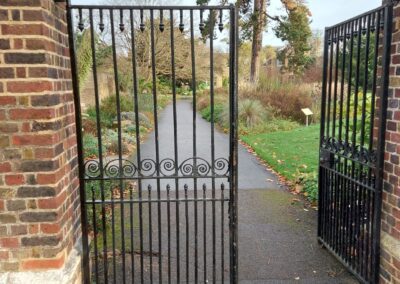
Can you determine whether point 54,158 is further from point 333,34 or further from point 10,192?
A: point 333,34

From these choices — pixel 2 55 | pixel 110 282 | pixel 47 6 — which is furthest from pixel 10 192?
pixel 110 282

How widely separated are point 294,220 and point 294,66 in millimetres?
16875

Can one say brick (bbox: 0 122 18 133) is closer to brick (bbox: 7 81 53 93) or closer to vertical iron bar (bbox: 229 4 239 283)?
brick (bbox: 7 81 53 93)

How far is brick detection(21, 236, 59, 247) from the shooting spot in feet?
8.38

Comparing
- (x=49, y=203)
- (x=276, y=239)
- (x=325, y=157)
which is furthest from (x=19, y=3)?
(x=276, y=239)

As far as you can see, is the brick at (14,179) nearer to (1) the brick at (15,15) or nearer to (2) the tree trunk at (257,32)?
(1) the brick at (15,15)

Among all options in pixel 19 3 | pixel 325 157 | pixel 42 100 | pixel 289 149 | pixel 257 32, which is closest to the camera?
pixel 19 3

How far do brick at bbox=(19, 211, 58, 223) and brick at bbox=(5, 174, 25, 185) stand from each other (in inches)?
8.6

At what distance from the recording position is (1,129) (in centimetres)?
242

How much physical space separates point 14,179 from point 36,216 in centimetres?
28

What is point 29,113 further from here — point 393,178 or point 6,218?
point 393,178

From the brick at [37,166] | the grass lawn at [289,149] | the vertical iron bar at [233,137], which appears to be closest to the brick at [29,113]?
the brick at [37,166]

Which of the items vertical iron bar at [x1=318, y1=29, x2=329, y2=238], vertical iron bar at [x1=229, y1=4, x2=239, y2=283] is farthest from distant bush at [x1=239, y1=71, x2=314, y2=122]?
vertical iron bar at [x1=229, y1=4, x2=239, y2=283]

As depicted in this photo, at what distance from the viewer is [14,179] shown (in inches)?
Answer: 97.7
